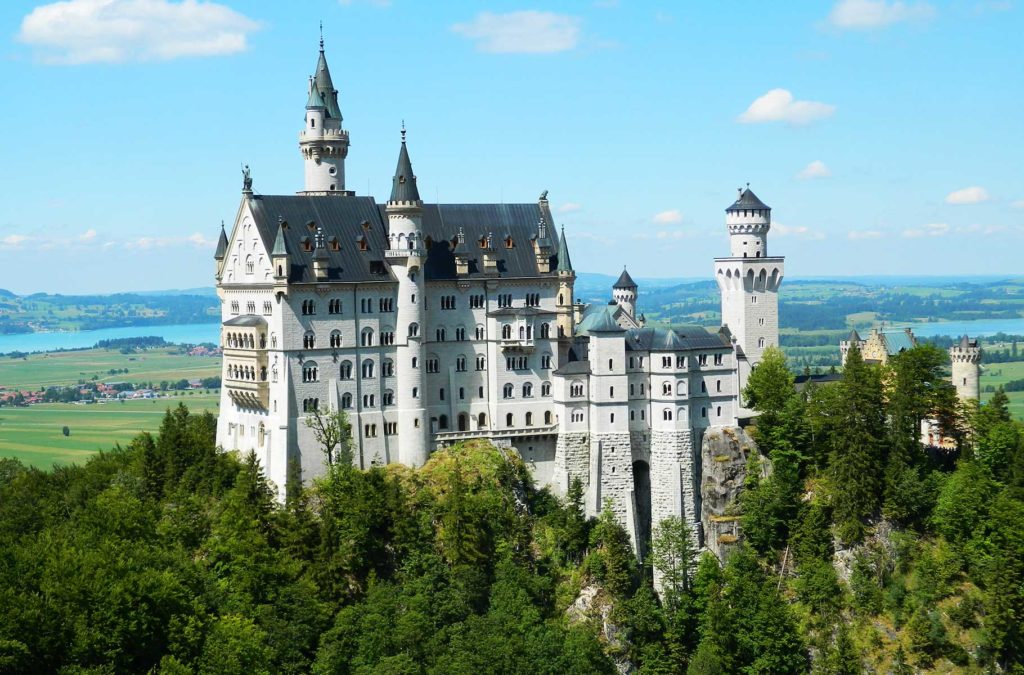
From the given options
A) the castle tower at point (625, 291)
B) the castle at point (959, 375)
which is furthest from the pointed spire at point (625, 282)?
the castle at point (959, 375)

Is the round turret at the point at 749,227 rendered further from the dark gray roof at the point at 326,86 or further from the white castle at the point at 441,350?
the dark gray roof at the point at 326,86

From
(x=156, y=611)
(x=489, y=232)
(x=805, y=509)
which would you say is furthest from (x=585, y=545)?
(x=156, y=611)

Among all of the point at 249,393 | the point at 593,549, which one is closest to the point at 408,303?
the point at 249,393

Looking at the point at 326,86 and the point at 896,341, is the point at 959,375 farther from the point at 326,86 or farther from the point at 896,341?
the point at 326,86

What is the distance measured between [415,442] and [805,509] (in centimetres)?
2769

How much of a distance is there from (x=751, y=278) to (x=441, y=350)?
26015 millimetres

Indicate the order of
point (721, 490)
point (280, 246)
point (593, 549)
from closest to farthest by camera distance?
1. point (280, 246)
2. point (593, 549)
3. point (721, 490)

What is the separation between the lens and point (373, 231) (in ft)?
334

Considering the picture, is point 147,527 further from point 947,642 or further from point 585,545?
point 947,642

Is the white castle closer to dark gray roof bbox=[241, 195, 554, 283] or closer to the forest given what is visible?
dark gray roof bbox=[241, 195, 554, 283]

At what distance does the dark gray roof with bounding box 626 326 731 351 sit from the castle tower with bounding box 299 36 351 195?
2486 centimetres

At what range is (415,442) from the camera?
100375mm

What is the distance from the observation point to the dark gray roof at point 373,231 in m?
98.4

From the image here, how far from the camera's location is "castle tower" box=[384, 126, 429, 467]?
100375 millimetres
